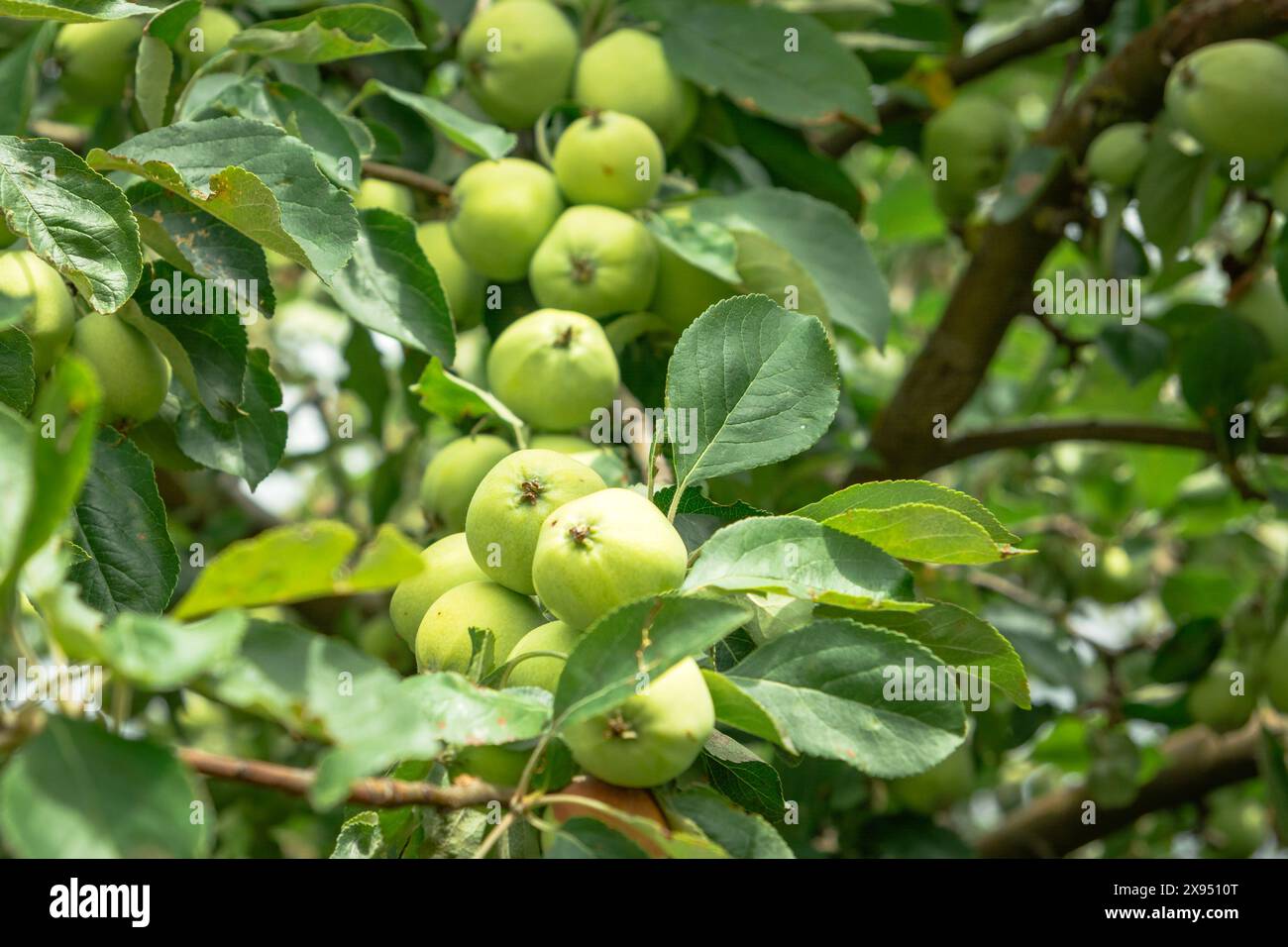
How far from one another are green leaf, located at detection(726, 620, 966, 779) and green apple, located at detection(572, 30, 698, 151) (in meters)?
0.79

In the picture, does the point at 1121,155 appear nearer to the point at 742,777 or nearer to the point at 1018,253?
the point at 1018,253

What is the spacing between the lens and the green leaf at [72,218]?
33.3 inches

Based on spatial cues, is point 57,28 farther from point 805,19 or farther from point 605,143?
point 805,19

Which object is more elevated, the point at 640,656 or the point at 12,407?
the point at 12,407

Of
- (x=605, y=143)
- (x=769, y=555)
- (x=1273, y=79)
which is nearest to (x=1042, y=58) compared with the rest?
(x=1273, y=79)

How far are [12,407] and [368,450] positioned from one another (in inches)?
73.5

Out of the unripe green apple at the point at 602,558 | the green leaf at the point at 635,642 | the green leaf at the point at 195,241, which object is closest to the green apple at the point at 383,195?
the green leaf at the point at 195,241

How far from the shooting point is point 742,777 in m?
0.81

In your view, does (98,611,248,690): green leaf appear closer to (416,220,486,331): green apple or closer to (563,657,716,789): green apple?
(563,657,716,789): green apple

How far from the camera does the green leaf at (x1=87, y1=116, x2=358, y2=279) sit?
91cm

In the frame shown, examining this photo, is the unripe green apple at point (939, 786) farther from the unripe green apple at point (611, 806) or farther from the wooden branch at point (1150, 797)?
the unripe green apple at point (611, 806)

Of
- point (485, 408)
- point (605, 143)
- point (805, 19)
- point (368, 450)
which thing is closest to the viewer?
point (485, 408)

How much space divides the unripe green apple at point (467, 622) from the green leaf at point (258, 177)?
270mm

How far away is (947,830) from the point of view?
1.85 metres
